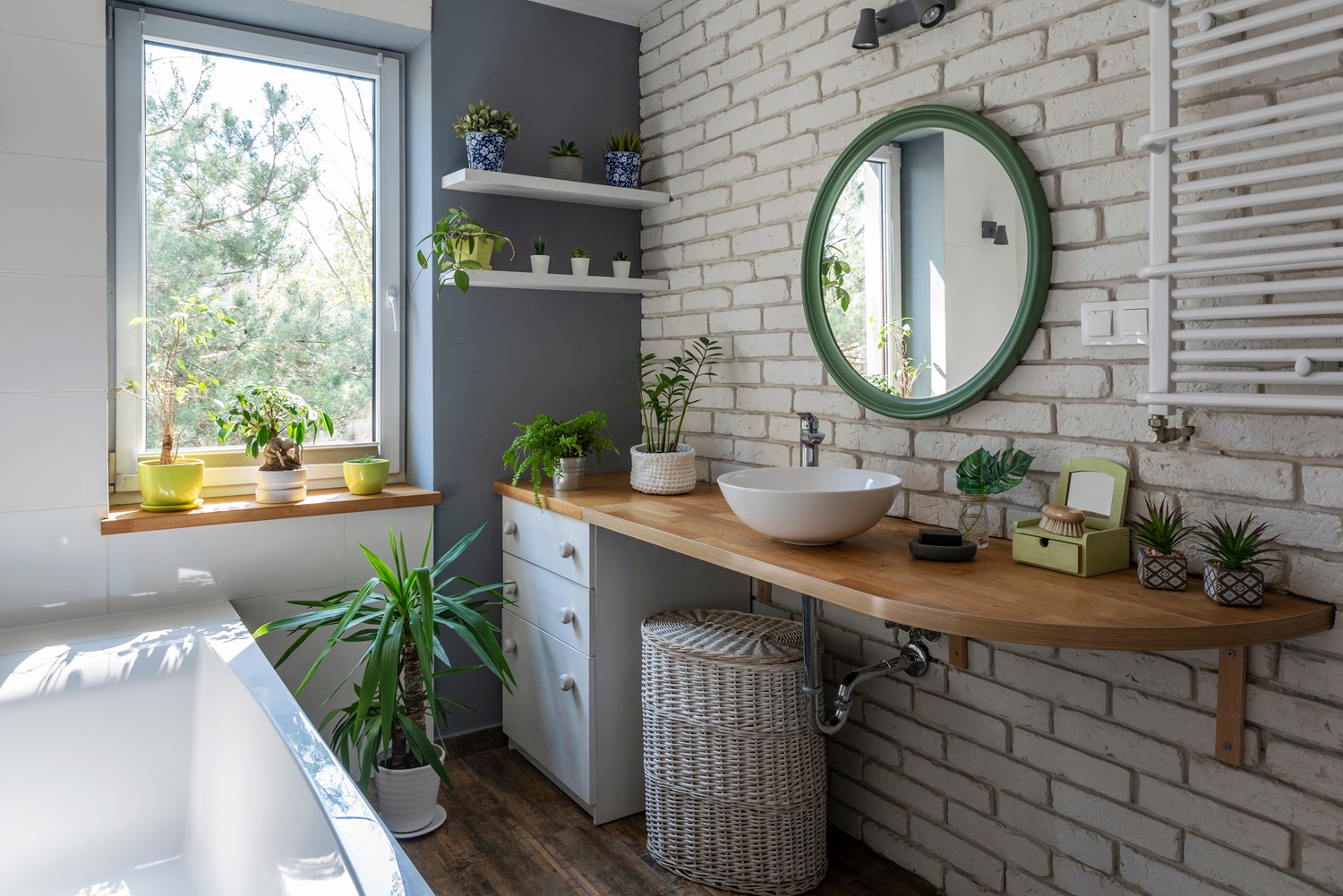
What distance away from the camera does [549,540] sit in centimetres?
258

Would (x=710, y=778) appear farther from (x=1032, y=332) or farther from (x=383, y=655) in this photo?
(x=1032, y=332)

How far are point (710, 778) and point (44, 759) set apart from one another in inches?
56.2

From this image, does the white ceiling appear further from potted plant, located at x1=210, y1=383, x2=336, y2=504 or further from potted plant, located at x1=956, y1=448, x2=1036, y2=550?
potted plant, located at x1=956, y1=448, x2=1036, y2=550

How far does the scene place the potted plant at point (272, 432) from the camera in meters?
2.60

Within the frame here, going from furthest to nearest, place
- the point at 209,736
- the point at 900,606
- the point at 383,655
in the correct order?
the point at 383,655, the point at 209,736, the point at 900,606

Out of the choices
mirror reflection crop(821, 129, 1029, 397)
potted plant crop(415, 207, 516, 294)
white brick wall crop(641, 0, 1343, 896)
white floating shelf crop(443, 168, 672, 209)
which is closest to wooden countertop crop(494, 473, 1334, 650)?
white brick wall crop(641, 0, 1343, 896)

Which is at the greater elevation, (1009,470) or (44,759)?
(1009,470)

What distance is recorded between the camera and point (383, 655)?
223 centimetres

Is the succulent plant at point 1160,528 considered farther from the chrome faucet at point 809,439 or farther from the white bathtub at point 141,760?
the white bathtub at point 141,760

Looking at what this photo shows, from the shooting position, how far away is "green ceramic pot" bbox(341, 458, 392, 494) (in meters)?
2.75

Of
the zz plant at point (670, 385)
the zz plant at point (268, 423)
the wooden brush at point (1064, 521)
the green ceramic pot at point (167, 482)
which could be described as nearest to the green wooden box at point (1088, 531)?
the wooden brush at point (1064, 521)

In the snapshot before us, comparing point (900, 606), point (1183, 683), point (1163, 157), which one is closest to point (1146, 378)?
point (1163, 157)

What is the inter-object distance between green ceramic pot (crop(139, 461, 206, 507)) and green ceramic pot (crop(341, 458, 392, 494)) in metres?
0.43

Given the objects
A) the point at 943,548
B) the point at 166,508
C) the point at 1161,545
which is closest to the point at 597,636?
the point at 943,548
